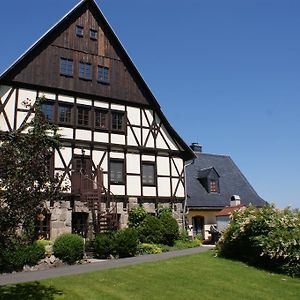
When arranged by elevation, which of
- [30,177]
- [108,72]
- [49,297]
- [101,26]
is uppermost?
[101,26]

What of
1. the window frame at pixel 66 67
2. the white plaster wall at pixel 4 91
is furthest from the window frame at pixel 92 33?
the white plaster wall at pixel 4 91

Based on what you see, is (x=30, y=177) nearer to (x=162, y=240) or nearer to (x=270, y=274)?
(x=270, y=274)

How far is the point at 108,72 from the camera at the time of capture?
2475cm

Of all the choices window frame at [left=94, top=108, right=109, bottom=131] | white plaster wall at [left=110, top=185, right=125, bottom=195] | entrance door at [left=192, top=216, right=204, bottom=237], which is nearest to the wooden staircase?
white plaster wall at [left=110, top=185, right=125, bottom=195]

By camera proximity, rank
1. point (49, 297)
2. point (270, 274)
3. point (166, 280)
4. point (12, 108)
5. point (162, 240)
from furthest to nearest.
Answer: point (162, 240)
point (12, 108)
point (270, 274)
point (166, 280)
point (49, 297)

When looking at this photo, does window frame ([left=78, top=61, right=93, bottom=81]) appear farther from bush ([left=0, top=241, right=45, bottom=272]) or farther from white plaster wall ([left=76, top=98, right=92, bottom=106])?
bush ([left=0, top=241, right=45, bottom=272])

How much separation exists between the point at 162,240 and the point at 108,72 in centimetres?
1035

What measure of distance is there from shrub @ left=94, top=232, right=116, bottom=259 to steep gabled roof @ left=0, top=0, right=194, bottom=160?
9415 millimetres

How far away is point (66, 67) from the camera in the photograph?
76.4ft

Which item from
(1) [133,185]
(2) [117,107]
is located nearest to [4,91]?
(2) [117,107]

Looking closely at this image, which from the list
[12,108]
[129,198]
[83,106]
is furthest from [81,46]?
[129,198]

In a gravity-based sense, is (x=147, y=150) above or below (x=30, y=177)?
above

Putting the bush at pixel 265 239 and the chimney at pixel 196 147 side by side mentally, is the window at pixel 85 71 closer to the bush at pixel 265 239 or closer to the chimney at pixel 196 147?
the bush at pixel 265 239

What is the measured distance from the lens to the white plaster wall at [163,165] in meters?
25.5
